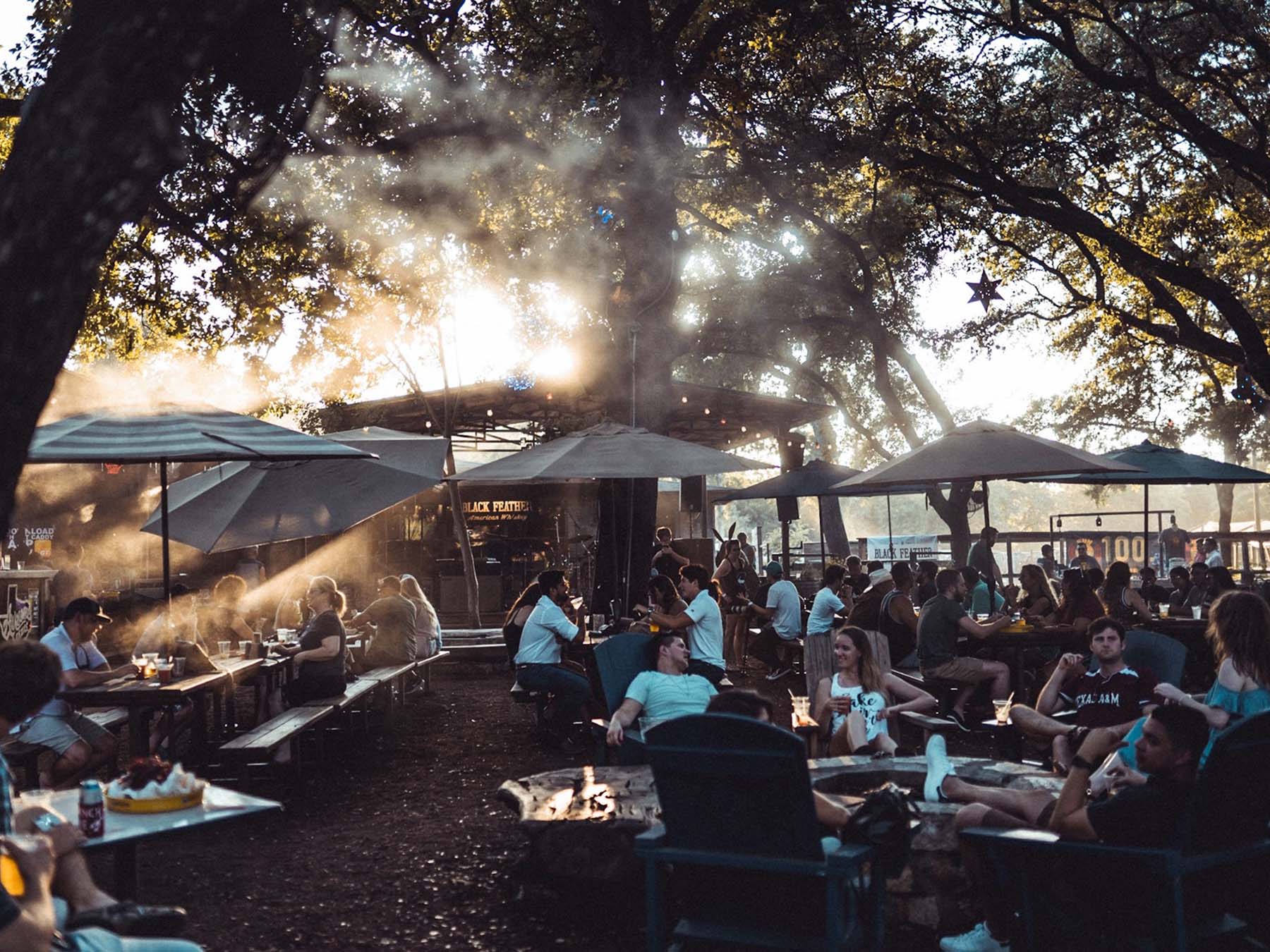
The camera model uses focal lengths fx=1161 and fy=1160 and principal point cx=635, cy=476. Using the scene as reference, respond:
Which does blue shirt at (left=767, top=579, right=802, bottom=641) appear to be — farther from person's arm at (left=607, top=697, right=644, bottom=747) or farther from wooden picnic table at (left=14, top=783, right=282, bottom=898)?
wooden picnic table at (left=14, top=783, right=282, bottom=898)

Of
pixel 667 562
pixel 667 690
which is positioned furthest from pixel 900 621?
pixel 667 562

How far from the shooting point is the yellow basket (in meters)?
3.98

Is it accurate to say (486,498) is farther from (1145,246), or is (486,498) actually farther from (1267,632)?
(1267,632)

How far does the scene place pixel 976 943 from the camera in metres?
4.53

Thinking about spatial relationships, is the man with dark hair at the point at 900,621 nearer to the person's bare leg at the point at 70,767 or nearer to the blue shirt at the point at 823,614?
the blue shirt at the point at 823,614

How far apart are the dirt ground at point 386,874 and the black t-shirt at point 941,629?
10.0ft

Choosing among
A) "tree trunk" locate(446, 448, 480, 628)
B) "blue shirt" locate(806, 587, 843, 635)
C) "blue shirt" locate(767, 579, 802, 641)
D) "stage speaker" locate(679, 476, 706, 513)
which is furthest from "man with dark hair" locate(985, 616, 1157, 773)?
"stage speaker" locate(679, 476, 706, 513)

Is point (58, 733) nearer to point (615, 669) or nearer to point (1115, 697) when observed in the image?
point (615, 669)

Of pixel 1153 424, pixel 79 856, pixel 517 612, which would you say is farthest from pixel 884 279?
pixel 79 856

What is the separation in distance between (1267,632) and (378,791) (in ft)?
18.2

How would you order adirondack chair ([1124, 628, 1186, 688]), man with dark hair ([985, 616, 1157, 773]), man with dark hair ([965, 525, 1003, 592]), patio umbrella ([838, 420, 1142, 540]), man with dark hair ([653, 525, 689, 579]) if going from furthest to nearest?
man with dark hair ([965, 525, 1003, 592]) < man with dark hair ([653, 525, 689, 579]) < patio umbrella ([838, 420, 1142, 540]) < adirondack chair ([1124, 628, 1186, 688]) < man with dark hair ([985, 616, 1157, 773])

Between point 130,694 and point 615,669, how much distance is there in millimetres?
3047

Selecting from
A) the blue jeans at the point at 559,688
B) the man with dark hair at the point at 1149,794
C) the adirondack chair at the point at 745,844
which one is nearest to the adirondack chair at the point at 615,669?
the blue jeans at the point at 559,688

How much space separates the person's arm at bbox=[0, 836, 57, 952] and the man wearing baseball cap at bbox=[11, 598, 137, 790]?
12.4 feet
